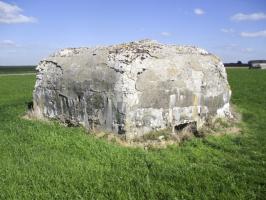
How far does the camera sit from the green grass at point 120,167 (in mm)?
6129

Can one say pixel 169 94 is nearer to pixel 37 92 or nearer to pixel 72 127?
pixel 72 127

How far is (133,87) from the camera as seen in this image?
8797 mm

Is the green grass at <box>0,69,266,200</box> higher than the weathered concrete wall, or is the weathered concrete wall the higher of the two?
the weathered concrete wall

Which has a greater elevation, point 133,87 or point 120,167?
point 133,87

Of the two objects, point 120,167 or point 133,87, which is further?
point 133,87

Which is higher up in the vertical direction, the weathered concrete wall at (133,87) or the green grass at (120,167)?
the weathered concrete wall at (133,87)

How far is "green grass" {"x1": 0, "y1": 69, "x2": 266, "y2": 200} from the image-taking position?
20.1 feet

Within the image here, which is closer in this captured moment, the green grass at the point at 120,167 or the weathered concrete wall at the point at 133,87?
the green grass at the point at 120,167

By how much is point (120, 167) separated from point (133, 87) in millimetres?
2184

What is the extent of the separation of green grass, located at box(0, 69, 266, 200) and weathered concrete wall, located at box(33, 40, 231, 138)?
66 cm

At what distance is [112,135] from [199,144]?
2.00 meters

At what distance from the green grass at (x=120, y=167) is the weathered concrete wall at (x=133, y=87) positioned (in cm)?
66

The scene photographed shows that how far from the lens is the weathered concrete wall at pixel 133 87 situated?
29.1ft

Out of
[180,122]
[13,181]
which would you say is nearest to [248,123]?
[180,122]
